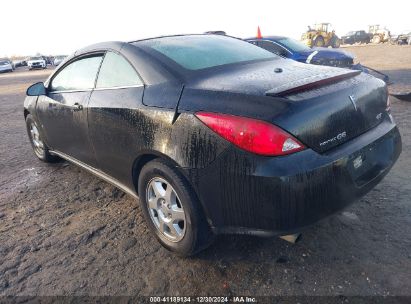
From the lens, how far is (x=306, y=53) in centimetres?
877

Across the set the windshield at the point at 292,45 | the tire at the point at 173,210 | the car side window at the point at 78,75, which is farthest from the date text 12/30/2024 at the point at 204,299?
the windshield at the point at 292,45

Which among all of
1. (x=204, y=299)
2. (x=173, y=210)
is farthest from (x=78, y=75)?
(x=204, y=299)

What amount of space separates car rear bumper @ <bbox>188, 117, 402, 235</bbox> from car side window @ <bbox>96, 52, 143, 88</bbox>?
1.06m

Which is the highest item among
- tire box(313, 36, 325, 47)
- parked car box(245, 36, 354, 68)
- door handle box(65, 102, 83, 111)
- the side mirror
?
the side mirror

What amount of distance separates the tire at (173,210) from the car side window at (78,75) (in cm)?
121

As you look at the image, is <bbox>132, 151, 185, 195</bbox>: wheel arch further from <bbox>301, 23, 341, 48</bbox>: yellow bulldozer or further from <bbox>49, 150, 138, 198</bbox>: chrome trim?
<bbox>301, 23, 341, 48</bbox>: yellow bulldozer

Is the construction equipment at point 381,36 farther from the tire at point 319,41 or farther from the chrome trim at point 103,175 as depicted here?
the chrome trim at point 103,175

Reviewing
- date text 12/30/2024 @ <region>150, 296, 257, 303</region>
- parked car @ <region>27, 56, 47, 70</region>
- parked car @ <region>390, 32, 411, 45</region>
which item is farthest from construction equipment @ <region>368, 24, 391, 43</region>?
date text 12/30/2024 @ <region>150, 296, 257, 303</region>

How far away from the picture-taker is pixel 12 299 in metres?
2.35

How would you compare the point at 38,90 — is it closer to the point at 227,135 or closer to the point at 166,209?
the point at 166,209

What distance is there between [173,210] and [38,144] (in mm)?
3195

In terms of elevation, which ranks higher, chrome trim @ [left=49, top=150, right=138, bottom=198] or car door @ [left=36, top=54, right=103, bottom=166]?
car door @ [left=36, top=54, right=103, bottom=166]

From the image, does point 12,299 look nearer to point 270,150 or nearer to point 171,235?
point 171,235

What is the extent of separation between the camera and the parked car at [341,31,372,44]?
135 ft
